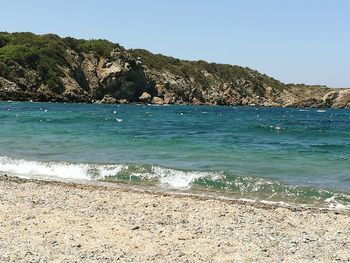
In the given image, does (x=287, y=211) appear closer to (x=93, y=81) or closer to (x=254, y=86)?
(x=93, y=81)

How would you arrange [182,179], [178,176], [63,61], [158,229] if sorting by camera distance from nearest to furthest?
[158,229] → [182,179] → [178,176] → [63,61]

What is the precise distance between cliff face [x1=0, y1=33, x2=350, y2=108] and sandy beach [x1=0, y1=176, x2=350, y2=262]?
90.7 metres

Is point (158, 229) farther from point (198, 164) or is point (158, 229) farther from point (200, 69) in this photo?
point (200, 69)

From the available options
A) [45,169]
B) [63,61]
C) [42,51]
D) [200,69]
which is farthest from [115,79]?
[45,169]

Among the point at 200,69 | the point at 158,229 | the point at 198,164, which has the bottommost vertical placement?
the point at 198,164

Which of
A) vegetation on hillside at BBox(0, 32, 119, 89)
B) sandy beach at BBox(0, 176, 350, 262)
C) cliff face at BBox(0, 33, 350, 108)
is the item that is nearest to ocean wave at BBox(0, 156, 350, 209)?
sandy beach at BBox(0, 176, 350, 262)

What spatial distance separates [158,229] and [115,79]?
10579 cm

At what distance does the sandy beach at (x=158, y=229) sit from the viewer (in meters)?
8.28

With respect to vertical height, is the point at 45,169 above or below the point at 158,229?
below

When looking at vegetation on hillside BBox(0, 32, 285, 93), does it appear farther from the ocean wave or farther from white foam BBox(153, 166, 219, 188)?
white foam BBox(153, 166, 219, 188)

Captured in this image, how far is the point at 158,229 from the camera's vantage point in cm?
985

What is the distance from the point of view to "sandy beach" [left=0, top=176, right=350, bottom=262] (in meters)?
8.28

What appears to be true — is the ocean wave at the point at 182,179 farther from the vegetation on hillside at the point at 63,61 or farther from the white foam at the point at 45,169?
the vegetation on hillside at the point at 63,61

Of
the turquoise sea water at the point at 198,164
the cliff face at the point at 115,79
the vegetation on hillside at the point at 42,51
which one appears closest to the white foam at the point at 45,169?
the turquoise sea water at the point at 198,164
